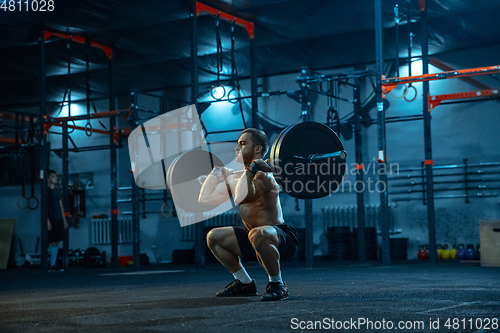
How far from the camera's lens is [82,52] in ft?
28.9

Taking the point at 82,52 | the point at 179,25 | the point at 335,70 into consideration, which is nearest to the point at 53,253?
the point at 82,52

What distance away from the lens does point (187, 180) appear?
3.30 metres

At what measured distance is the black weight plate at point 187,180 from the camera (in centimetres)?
319

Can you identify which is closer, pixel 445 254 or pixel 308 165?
pixel 308 165

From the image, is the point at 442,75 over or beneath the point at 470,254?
over

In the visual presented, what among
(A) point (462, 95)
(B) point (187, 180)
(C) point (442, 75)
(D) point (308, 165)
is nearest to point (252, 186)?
(D) point (308, 165)

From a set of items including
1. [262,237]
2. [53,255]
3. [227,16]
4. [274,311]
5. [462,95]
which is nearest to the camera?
[274,311]

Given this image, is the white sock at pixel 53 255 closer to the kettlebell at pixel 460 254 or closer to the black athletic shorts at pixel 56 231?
the black athletic shorts at pixel 56 231

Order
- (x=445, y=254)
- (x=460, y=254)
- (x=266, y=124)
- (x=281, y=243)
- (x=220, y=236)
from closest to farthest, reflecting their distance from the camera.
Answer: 1. (x=281, y=243)
2. (x=220, y=236)
3. (x=460, y=254)
4. (x=445, y=254)
5. (x=266, y=124)

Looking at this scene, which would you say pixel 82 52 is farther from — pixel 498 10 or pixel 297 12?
pixel 498 10

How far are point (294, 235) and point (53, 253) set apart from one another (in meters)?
5.86

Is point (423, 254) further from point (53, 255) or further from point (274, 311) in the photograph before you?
point (274, 311)

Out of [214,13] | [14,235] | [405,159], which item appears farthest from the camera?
[14,235]

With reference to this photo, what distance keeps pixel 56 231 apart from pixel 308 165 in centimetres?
599
